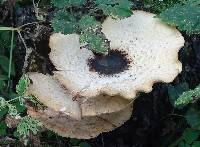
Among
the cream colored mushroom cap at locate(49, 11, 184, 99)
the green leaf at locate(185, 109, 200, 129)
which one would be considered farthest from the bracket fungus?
the green leaf at locate(185, 109, 200, 129)

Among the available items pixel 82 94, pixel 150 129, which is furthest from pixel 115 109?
pixel 150 129

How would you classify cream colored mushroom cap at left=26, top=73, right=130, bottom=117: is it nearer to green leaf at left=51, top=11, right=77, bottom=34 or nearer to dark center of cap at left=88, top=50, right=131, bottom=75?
dark center of cap at left=88, top=50, right=131, bottom=75

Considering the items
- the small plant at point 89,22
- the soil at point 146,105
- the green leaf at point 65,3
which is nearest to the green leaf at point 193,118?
the soil at point 146,105

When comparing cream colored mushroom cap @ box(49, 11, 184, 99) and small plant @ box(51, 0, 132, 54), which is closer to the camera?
cream colored mushroom cap @ box(49, 11, 184, 99)

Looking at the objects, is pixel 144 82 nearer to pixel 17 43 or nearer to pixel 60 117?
pixel 60 117

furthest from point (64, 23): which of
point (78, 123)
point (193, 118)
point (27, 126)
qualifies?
point (193, 118)

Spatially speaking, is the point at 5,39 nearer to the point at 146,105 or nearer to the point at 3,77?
the point at 3,77
